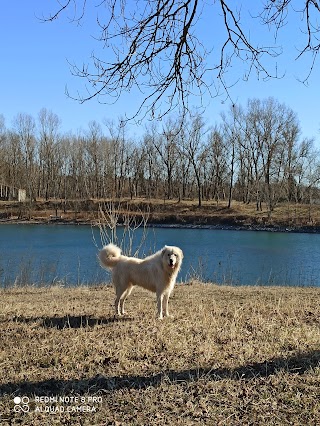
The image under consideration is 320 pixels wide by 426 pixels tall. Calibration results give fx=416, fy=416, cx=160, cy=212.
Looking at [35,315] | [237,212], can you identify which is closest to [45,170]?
[237,212]

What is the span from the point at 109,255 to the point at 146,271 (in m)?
0.72

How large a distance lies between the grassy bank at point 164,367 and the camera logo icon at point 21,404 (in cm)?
2

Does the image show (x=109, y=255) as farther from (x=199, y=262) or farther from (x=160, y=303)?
(x=199, y=262)

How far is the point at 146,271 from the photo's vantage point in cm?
706

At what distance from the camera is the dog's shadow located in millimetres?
5969

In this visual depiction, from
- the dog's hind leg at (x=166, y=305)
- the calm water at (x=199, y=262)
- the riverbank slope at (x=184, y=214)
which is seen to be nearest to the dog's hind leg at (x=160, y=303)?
the dog's hind leg at (x=166, y=305)

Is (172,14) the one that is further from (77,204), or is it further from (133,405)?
(77,204)

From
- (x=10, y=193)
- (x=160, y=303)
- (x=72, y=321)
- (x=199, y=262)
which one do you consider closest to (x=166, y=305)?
(x=160, y=303)

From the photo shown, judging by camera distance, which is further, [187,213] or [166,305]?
[187,213]

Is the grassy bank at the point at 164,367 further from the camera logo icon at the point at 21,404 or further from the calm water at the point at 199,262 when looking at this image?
the calm water at the point at 199,262

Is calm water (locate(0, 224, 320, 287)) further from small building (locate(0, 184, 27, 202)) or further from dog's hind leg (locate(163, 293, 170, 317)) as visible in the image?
small building (locate(0, 184, 27, 202))

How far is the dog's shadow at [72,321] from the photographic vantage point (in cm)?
597

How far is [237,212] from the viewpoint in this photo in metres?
50.0

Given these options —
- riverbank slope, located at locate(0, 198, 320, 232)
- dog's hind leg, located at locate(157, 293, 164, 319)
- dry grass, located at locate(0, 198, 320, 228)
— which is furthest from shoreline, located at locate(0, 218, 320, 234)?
dog's hind leg, located at locate(157, 293, 164, 319)
